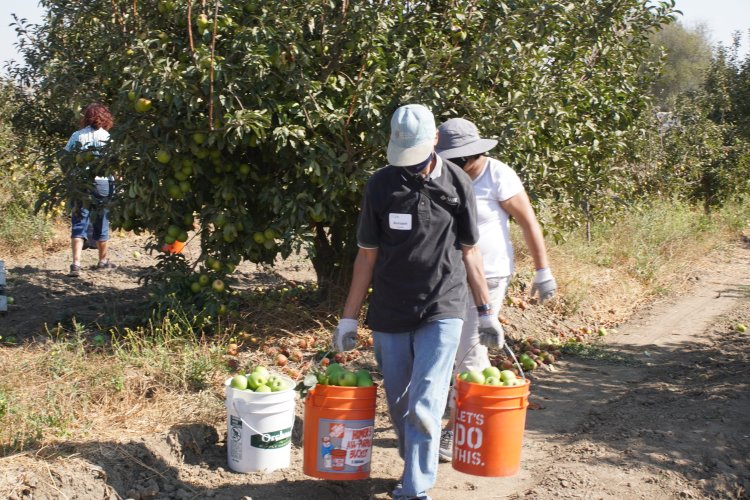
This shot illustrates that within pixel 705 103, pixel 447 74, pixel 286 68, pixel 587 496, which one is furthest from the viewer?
pixel 705 103

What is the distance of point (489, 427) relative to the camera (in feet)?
12.6

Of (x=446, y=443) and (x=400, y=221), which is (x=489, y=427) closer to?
(x=446, y=443)

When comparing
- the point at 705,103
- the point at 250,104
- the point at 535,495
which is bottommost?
the point at 535,495

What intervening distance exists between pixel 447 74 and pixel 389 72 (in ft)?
1.42

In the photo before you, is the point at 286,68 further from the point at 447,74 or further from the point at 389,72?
the point at 447,74

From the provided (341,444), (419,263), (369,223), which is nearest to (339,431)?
(341,444)

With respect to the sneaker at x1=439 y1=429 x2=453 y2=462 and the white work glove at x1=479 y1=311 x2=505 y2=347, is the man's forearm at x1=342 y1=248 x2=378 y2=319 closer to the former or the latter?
the white work glove at x1=479 y1=311 x2=505 y2=347

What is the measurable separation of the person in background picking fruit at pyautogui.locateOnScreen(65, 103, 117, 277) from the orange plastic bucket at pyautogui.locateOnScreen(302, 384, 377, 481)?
3010 millimetres

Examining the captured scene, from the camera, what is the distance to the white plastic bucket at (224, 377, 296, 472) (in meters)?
4.24

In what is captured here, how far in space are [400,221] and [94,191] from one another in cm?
350

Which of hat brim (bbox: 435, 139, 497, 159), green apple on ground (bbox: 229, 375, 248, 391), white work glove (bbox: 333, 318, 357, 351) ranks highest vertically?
hat brim (bbox: 435, 139, 497, 159)

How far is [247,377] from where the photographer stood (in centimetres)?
441

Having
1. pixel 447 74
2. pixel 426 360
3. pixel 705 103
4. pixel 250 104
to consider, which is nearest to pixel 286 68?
pixel 250 104

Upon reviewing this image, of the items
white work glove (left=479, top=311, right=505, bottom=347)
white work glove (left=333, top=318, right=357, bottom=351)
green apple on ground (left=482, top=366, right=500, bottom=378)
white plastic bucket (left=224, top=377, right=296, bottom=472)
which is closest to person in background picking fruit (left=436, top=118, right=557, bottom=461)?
white work glove (left=479, top=311, right=505, bottom=347)
